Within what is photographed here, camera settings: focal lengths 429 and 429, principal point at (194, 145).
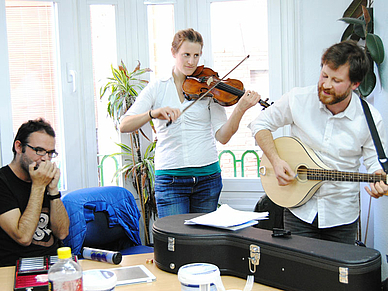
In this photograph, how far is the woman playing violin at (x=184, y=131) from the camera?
7.14 ft

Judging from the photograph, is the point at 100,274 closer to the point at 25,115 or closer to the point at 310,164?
the point at 310,164

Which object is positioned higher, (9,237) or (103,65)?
(103,65)

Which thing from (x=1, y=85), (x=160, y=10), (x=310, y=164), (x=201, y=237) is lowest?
(x=201, y=237)

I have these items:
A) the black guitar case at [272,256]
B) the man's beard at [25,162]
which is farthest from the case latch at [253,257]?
the man's beard at [25,162]

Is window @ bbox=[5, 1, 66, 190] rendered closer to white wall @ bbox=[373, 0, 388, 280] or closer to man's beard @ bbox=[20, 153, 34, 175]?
man's beard @ bbox=[20, 153, 34, 175]

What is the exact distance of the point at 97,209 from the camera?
2.67 metres

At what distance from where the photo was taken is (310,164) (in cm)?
182

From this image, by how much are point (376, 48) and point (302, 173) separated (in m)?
0.88

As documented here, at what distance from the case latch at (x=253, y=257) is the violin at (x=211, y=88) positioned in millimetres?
1009

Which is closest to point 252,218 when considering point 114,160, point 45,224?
point 45,224

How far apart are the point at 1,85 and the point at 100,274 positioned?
2.32 metres

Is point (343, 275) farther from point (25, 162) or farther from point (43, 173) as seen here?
point (25, 162)

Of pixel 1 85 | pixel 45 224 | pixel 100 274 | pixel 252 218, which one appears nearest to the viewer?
pixel 100 274

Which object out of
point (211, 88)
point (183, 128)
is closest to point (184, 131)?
point (183, 128)
